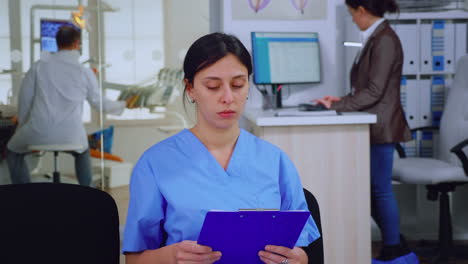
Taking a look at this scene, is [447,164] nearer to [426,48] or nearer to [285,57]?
[426,48]

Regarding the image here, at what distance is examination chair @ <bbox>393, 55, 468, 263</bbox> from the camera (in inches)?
132

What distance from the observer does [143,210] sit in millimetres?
1284

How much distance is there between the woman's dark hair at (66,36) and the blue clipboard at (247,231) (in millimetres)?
2997

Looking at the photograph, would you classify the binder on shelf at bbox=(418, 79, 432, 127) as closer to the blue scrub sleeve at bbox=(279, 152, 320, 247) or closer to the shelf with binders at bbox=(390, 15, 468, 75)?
the shelf with binders at bbox=(390, 15, 468, 75)

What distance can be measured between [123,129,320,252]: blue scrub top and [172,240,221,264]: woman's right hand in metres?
0.09

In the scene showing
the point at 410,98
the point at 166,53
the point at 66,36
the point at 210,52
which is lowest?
the point at 410,98

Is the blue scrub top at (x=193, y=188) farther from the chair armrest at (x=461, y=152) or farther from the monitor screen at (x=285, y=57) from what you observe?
the chair armrest at (x=461, y=152)

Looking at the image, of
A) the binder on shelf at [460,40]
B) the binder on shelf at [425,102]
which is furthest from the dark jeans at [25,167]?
the binder on shelf at [460,40]

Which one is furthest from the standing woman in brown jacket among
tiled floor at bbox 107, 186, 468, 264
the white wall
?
the white wall

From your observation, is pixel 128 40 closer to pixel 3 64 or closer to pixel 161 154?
pixel 3 64

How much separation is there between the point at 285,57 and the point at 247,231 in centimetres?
233


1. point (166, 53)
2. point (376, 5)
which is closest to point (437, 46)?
point (376, 5)

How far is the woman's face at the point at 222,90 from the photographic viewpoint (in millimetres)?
1344

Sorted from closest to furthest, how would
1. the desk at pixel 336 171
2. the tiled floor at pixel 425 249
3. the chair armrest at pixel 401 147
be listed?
1. the desk at pixel 336 171
2. the tiled floor at pixel 425 249
3. the chair armrest at pixel 401 147
